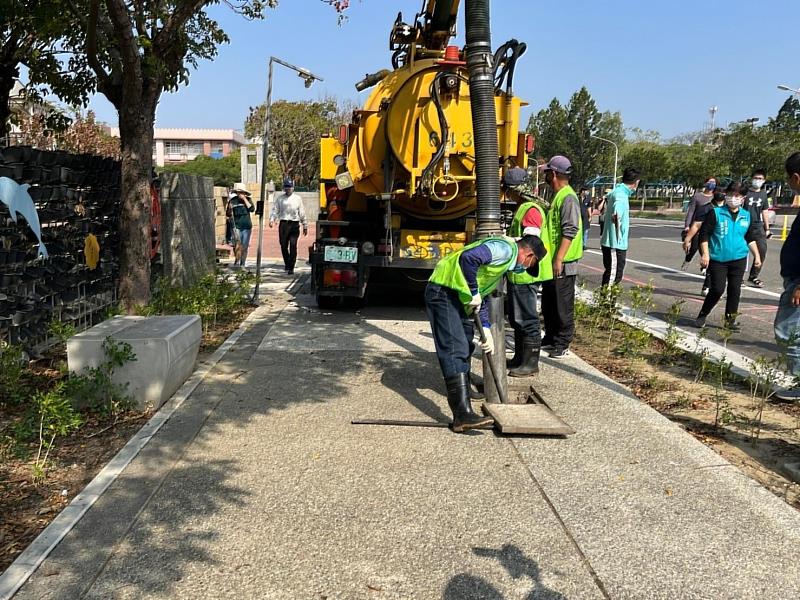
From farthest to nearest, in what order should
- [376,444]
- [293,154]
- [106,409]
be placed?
1. [293,154]
2. [106,409]
3. [376,444]

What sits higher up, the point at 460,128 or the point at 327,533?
the point at 460,128

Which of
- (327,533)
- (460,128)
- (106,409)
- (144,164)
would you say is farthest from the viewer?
(460,128)

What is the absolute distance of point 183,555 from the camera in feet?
10.2

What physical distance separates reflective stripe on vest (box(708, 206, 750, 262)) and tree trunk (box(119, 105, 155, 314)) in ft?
21.0

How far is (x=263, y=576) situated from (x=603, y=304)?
6290 mm

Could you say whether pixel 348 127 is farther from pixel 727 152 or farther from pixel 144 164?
pixel 727 152

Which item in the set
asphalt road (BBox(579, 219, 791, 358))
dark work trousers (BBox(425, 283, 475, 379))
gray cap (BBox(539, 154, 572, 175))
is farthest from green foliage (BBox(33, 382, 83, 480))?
asphalt road (BBox(579, 219, 791, 358))

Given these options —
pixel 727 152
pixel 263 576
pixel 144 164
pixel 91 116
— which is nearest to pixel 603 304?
pixel 144 164

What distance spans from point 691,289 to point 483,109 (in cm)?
817

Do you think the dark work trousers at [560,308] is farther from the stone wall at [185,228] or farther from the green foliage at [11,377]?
the stone wall at [185,228]

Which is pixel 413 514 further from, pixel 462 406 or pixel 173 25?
pixel 173 25

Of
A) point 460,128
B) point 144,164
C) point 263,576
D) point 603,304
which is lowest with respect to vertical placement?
point 263,576

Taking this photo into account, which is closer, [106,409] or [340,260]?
[106,409]

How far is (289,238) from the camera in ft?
42.0
